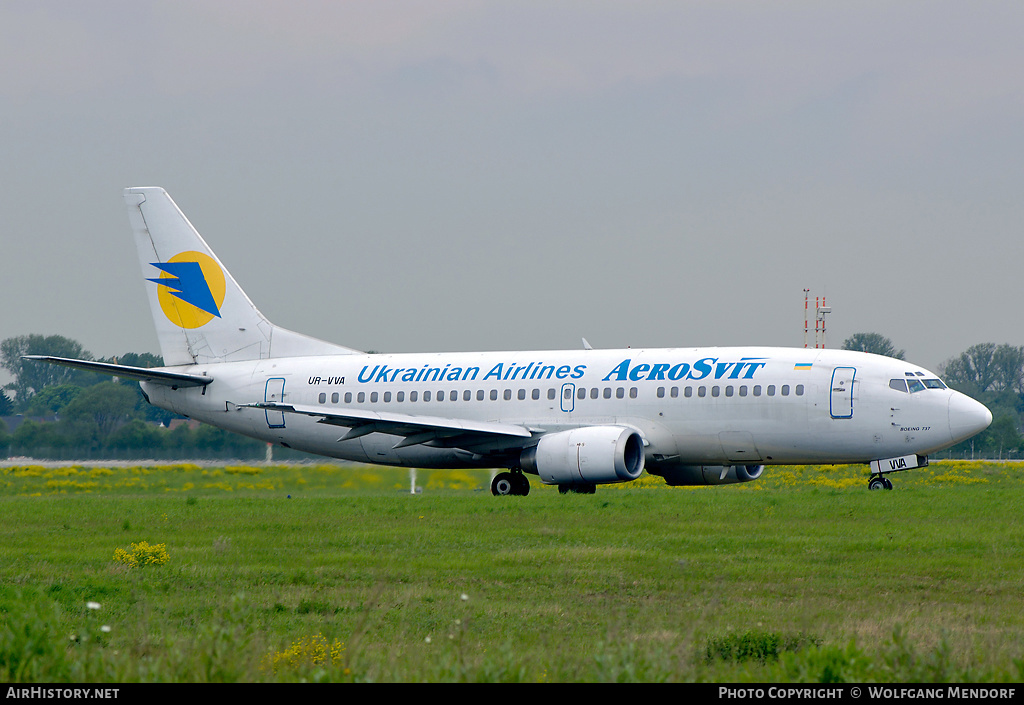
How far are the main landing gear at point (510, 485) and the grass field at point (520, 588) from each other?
497 cm

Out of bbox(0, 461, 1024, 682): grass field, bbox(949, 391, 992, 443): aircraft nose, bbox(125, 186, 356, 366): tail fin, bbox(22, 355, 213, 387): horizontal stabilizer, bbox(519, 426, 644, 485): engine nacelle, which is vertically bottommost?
bbox(0, 461, 1024, 682): grass field

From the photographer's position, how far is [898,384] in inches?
1107

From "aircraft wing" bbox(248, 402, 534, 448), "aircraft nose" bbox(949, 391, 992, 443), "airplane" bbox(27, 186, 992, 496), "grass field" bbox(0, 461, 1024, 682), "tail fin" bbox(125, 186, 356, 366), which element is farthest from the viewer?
"tail fin" bbox(125, 186, 356, 366)

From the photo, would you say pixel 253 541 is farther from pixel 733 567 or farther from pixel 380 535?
pixel 733 567

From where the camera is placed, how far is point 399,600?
39.0 feet

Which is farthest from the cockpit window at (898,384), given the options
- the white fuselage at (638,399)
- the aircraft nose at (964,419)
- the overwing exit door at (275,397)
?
the overwing exit door at (275,397)

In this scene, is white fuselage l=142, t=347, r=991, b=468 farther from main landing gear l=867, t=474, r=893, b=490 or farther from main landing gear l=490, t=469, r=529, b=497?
main landing gear l=490, t=469, r=529, b=497

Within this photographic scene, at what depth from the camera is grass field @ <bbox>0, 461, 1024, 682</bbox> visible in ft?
25.6

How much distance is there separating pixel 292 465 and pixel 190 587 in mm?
23641

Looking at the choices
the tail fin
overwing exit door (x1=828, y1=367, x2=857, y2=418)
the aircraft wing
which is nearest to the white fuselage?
overwing exit door (x1=828, y1=367, x2=857, y2=418)

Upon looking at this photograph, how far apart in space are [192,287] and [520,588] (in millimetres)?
26460

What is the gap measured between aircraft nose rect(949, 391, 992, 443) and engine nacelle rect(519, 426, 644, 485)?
754cm

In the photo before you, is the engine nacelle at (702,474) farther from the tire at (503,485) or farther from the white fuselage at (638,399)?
the tire at (503,485)
